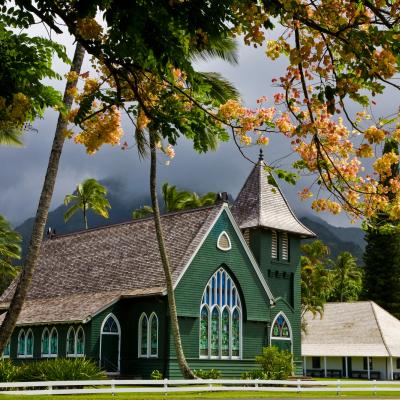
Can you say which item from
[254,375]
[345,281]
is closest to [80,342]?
[254,375]

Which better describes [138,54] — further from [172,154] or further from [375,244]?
[375,244]

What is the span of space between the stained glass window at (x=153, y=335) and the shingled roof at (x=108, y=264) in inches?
58.6

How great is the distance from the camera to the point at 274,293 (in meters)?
44.2

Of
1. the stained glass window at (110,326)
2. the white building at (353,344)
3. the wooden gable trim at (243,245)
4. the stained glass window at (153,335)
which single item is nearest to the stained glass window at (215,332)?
the stained glass window at (153,335)

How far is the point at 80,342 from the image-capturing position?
38.3 metres

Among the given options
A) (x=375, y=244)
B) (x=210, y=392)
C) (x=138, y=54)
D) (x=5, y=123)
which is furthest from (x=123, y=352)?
(x=375, y=244)

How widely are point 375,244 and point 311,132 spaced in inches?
2789

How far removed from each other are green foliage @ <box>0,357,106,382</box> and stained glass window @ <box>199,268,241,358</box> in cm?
749

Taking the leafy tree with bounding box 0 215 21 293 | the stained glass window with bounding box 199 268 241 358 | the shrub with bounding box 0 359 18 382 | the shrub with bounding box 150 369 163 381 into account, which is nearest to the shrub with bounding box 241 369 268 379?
the stained glass window with bounding box 199 268 241 358

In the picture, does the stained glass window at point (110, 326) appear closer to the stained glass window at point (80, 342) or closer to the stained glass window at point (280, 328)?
the stained glass window at point (80, 342)

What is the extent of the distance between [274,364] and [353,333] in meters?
24.1

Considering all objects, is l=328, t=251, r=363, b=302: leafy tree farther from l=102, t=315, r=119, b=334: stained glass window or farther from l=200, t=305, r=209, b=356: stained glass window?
l=102, t=315, r=119, b=334: stained glass window

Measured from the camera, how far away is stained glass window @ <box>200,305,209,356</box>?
38.4 metres

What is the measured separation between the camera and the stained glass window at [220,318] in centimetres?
3862
